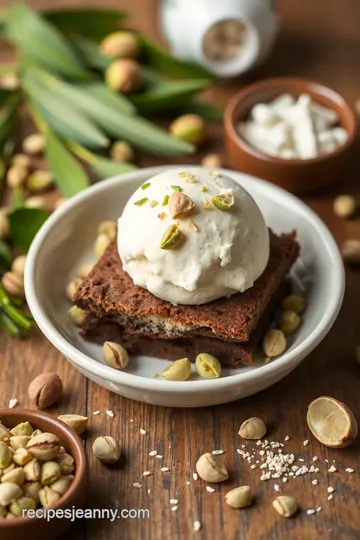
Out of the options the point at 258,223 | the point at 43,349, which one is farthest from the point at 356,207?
the point at 43,349

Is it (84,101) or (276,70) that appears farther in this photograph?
(276,70)

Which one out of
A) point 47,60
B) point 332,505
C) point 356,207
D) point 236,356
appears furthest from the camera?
point 47,60

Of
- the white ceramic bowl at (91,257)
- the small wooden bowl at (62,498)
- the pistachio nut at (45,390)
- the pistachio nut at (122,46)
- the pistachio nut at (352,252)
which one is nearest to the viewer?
the small wooden bowl at (62,498)

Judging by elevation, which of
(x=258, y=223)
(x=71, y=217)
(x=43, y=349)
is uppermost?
(x=258, y=223)

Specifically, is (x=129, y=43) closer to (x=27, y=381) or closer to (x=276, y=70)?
(x=276, y=70)

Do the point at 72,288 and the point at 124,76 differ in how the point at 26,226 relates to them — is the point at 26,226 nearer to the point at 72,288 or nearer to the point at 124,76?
the point at 72,288

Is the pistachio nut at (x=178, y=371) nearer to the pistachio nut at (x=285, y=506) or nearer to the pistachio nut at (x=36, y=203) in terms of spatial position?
the pistachio nut at (x=285, y=506)

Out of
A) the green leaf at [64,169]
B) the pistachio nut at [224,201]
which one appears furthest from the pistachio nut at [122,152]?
the pistachio nut at [224,201]

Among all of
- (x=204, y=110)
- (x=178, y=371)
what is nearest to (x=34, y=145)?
(x=204, y=110)
